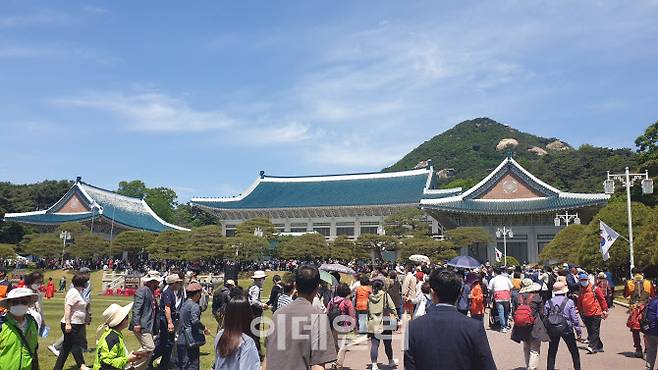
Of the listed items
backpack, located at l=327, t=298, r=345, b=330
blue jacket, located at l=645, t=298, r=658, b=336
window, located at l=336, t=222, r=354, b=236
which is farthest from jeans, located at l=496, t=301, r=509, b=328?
window, located at l=336, t=222, r=354, b=236

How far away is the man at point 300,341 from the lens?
12.1 ft

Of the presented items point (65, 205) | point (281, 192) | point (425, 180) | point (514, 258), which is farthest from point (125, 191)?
point (514, 258)

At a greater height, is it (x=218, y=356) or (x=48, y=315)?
(x=218, y=356)

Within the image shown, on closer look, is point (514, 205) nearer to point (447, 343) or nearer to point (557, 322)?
point (557, 322)

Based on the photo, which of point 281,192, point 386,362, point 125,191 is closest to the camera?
point 386,362

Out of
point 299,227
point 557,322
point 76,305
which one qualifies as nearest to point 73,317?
point 76,305

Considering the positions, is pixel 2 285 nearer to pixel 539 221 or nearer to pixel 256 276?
pixel 256 276

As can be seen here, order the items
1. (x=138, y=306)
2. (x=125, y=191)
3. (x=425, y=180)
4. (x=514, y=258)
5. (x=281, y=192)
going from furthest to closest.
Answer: (x=125, y=191), (x=281, y=192), (x=425, y=180), (x=514, y=258), (x=138, y=306)

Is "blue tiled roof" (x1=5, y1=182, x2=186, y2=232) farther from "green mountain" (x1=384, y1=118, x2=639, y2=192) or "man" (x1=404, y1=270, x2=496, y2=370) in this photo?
"man" (x1=404, y1=270, x2=496, y2=370)

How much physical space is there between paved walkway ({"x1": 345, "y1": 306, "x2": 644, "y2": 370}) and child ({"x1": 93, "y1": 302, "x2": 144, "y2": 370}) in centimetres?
462

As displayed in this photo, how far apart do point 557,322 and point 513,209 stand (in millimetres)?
34051

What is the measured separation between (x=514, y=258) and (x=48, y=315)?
32410mm

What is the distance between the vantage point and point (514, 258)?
131 feet

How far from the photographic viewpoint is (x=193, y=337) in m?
6.43
